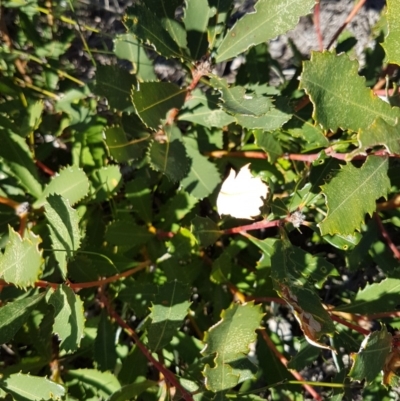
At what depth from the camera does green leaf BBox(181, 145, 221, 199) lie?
→ 5.13ft

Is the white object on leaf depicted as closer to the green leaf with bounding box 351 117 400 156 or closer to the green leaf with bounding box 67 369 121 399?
the green leaf with bounding box 351 117 400 156

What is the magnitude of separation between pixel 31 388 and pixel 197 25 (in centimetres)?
109

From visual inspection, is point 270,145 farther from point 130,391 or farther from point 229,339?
point 130,391

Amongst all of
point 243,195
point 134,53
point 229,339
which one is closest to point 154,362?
point 229,339

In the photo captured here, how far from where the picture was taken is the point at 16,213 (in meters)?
1.60

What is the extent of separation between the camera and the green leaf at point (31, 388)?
135 centimetres

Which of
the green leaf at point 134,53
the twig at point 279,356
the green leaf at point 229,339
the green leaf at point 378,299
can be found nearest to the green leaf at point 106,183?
the green leaf at point 134,53

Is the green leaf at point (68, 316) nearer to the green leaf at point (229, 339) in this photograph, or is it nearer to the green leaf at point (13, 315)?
the green leaf at point (13, 315)

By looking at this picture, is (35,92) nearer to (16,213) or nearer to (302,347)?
(16,213)

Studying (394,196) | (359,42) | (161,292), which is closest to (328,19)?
(359,42)

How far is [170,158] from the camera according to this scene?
147cm

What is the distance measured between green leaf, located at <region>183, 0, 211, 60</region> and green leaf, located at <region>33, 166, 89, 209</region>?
0.47 metres

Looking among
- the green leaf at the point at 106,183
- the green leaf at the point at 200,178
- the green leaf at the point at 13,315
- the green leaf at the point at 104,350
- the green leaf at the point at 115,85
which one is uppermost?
the green leaf at the point at 115,85

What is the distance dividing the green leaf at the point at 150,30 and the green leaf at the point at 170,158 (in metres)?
0.26
